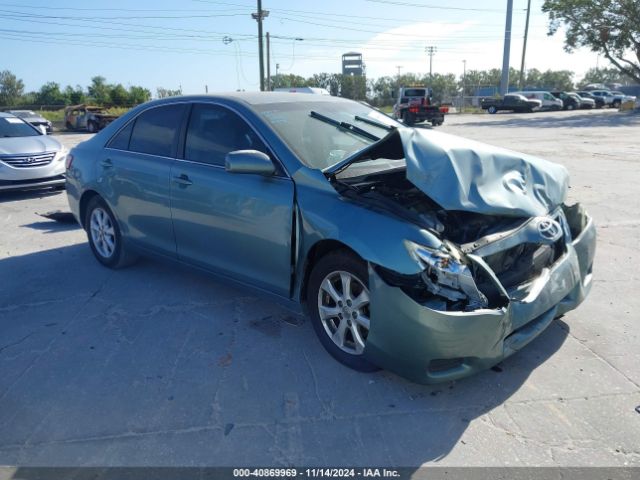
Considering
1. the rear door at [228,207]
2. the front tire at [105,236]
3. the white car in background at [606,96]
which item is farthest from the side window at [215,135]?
the white car in background at [606,96]

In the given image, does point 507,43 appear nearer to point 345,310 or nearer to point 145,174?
point 145,174

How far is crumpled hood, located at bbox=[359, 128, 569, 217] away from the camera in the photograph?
10.4ft

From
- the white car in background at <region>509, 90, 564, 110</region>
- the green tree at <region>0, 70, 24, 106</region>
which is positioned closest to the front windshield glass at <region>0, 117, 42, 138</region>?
the white car in background at <region>509, 90, 564, 110</region>

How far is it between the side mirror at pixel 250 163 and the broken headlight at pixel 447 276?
1.22 m

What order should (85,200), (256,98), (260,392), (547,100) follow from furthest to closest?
(547,100)
(85,200)
(256,98)
(260,392)

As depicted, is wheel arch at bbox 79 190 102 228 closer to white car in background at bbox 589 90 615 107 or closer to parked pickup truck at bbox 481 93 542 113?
parked pickup truck at bbox 481 93 542 113

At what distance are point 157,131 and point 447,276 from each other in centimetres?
311

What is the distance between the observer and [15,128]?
10.3 m

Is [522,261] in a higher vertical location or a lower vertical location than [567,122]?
higher

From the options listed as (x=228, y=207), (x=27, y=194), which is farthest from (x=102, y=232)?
(x=27, y=194)

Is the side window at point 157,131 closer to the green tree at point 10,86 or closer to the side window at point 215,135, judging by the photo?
the side window at point 215,135

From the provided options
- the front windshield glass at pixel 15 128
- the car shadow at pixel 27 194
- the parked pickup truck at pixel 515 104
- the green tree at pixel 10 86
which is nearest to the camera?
the car shadow at pixel 27 194

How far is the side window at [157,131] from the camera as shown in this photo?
4535 millimetres

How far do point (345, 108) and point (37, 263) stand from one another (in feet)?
12.4
